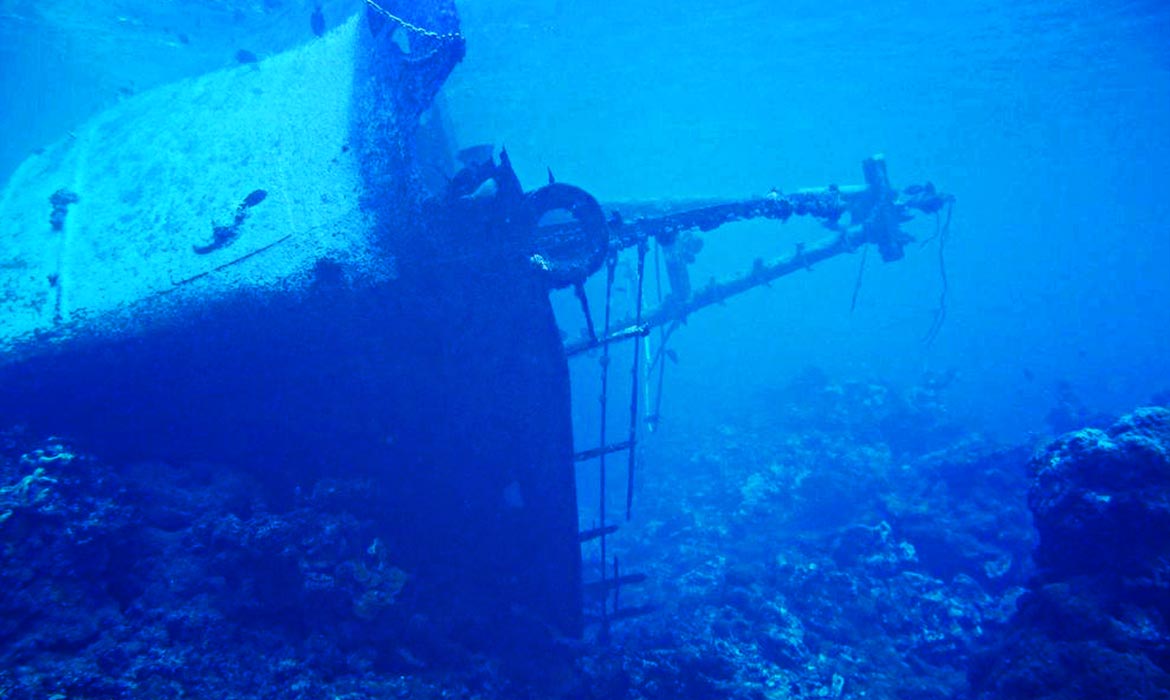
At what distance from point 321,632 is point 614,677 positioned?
285cm

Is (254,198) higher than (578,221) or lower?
higher

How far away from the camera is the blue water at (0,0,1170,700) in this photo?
4871mm

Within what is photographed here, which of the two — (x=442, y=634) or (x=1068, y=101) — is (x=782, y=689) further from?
(x=1068, y=101)

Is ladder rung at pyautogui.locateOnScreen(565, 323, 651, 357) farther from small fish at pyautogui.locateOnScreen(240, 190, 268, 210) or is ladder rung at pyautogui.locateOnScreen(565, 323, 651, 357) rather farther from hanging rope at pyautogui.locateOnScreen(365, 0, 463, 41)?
small fish at pyautogui.locateOnScreen(240, 190, 268, 210)

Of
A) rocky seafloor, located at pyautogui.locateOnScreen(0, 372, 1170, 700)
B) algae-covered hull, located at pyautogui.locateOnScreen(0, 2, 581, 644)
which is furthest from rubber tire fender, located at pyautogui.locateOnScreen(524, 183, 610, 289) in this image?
rocky seafloor, located at pyautogui.locateOnScreen(0, 372, 1170, 700)

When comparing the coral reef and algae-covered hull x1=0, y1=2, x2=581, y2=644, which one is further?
algae-covered hull x1=0, y1=2, x2=581, y2=644

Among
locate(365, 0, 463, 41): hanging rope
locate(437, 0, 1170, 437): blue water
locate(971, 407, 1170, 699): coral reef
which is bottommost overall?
locate(971, 407, 1170, 699): coral reef

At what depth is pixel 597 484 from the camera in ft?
71.2

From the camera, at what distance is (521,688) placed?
222 inches

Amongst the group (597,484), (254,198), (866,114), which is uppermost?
(866,114)

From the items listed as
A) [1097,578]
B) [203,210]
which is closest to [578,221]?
[203,210]

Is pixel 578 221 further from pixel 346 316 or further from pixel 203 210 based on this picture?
pixel 203 210

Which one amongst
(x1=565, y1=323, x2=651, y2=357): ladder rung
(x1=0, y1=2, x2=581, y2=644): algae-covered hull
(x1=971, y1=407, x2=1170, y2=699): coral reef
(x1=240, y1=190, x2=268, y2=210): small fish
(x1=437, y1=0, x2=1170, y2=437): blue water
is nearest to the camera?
(x1=971, y1=407, x2=1170, y2=699): coral reef

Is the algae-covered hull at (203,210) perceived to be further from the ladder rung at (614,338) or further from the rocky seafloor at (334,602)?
the ladder rung at (614,338)
